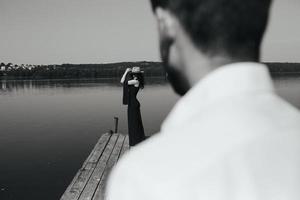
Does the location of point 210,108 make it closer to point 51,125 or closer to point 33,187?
point 33,187

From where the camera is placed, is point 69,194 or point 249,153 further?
point 69,194

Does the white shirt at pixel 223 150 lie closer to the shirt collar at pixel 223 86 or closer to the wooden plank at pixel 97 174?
the shirt collar at pixel 223 86

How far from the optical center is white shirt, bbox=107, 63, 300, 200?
28.7 inches

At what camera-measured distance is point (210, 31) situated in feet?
2.84

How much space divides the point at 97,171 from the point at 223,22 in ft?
26.6

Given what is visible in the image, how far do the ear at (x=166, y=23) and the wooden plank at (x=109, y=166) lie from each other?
6.16 m

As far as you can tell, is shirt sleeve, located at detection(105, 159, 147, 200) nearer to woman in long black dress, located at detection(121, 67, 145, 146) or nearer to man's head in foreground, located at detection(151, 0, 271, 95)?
man's head in foreground, located at detection(151, 0, 271, 95)

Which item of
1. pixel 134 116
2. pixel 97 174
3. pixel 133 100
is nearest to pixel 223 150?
pixel 97 174

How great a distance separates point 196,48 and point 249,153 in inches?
10.7

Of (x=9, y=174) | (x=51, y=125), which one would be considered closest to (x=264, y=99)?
(x=9, y=174)

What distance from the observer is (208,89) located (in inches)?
31.5

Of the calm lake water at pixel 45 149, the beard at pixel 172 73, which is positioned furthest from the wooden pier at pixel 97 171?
the beard at pixel 172 73

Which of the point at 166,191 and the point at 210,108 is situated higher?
the point at 210,108

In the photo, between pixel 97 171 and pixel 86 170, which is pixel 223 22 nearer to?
pixel 97 171
